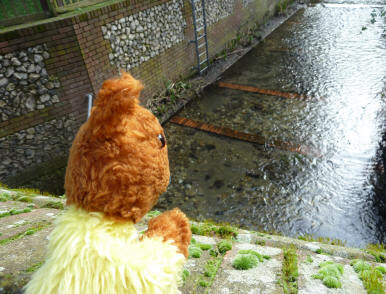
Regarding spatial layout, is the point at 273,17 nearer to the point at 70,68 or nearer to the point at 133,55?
the point at 133,55

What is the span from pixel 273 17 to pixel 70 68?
938 centimetres

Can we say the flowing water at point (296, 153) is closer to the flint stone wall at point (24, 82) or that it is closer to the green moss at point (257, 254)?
the green moss at point (257, 254)

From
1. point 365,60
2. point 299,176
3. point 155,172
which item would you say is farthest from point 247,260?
point 365,60

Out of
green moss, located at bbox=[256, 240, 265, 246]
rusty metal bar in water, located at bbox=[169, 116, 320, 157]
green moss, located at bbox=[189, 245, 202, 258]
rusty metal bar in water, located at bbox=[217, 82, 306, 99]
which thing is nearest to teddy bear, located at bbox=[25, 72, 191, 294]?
green moss, located at bbox=[189, 245, 202, 258]

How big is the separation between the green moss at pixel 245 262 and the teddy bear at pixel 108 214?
77cm

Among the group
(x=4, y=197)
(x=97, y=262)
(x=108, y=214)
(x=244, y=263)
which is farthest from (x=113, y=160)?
(x=4, y=197)

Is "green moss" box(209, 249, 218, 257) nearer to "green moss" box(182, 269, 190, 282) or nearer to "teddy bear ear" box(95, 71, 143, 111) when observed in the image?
"green moss" box(182, 269, 190, 282)

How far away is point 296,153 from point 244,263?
3086mm

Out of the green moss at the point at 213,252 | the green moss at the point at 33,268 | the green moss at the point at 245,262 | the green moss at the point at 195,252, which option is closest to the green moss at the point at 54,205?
the green moss at the point at 33,268

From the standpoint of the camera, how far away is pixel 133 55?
521cm

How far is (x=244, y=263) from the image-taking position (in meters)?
1.89

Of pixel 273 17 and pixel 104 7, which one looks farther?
pixel 273 17

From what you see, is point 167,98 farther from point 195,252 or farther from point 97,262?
point 97,262

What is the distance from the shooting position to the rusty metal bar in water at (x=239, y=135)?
15.2 ft
